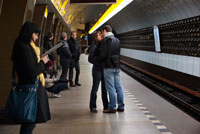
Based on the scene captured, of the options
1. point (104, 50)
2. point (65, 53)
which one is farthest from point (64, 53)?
point (104, 50)

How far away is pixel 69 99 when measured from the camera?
9531 mm

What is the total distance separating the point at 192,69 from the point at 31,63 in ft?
32.4

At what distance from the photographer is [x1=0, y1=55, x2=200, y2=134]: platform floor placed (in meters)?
6.12

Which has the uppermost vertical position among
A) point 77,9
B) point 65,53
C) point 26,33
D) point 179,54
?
point 77,9

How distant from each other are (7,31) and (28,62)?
3.03m

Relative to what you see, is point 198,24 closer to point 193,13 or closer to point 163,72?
point 193,13

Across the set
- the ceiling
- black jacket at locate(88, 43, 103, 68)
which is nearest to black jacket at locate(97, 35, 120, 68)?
black jacket at locate(88, 43, 103, 68)

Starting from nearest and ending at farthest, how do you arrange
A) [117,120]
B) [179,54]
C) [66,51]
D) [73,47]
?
[117,120] → [66,51] → [73,47] → [179,54]

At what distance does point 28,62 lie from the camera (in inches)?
166

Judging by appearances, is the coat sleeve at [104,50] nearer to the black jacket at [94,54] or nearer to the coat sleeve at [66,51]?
the black jacket at [94,54]

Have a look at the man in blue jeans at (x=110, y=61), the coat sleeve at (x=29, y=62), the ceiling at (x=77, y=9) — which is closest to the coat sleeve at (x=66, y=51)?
the ceiling at (x=77, y=9)

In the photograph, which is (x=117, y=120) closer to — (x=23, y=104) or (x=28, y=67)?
(x=23, y=104)

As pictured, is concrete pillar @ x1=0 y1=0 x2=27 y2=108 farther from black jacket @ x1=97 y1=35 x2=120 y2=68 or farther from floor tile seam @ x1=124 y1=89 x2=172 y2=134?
floor tile seam @ x1=124 y1=89 x2=172 y2=134

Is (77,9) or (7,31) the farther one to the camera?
(77,9)
